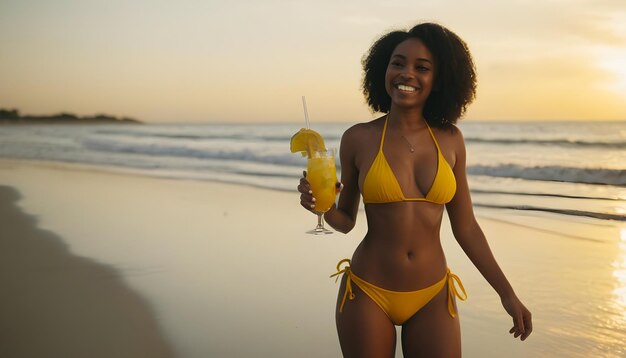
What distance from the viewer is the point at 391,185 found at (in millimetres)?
2627

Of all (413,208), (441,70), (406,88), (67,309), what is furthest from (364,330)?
(67,309)

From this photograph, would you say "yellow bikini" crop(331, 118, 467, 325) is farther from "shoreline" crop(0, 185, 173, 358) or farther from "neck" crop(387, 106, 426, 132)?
"shoreline" crop(0, 185, 173, 358)

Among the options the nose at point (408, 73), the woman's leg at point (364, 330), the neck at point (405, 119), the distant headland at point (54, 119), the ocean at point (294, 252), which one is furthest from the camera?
the distant headland at point (54, 119)

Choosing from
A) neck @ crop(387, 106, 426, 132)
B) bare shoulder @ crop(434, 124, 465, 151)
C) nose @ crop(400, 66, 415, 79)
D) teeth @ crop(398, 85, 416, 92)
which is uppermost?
nose @ crop(400, 66, 415, 79)

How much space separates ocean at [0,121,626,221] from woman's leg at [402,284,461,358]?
22.1ft

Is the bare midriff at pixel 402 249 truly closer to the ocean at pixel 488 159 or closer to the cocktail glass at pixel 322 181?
the cocktail glass at pixel 322 181

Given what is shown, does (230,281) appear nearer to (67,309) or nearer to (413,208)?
(67,309)

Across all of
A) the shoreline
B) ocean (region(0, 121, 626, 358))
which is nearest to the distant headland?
ocean (region(0, 121, 626, 358))

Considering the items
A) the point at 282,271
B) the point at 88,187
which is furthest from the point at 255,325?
the point at 88,187

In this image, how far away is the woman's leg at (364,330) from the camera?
8.47ft

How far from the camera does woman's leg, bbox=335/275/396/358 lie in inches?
102

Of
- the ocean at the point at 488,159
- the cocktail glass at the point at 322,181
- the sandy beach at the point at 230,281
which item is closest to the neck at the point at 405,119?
the cocktail glass at the point at 322,181

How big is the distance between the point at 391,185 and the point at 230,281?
3175mm

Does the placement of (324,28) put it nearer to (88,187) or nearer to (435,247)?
(88,187)
